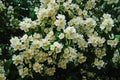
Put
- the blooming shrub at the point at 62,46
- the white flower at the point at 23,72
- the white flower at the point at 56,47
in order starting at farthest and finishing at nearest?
1. the white flower at the point at 23,72
2. the blooming shrub at the point at 62,46
3. the white flower at the point at 56,47

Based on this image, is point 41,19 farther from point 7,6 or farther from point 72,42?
point 7,6

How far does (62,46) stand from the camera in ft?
12.1

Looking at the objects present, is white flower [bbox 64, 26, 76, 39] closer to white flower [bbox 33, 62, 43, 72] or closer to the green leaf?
white flower [bbox 33, 62, 43, 72]

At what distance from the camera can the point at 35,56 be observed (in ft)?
12.6

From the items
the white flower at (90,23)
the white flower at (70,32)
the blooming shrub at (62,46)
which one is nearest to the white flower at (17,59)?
the blooming shrub at (62,46)

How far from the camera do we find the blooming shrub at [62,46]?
12.4ft

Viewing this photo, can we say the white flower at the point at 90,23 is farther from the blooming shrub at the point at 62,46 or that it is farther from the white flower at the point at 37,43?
the white flower at the point at 37,43

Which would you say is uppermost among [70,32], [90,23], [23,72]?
[90,23]

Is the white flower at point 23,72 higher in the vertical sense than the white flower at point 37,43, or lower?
lower

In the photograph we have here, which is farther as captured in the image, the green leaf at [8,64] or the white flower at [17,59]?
the green leaf at [8,64]

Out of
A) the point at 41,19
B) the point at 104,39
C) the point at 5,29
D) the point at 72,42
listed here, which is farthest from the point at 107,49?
the point at 5,29

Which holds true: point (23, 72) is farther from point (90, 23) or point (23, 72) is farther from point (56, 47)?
point (90, 23)

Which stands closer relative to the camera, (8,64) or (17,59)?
(17,59)

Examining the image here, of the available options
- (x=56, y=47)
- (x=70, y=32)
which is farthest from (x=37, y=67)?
(x=70, y=32)
